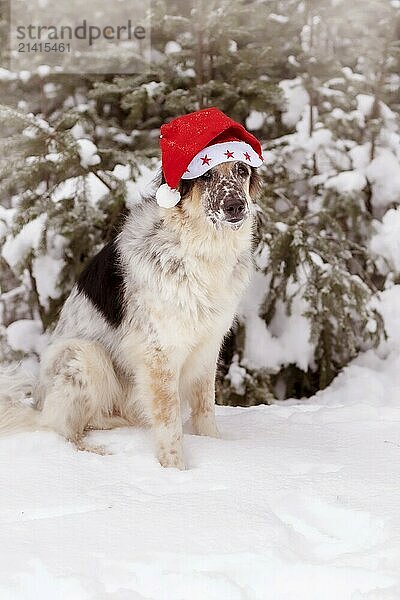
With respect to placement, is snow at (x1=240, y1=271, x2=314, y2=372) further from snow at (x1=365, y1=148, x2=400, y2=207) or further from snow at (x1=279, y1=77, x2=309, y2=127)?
snow at (x1=279, y1=77, x2=309, y2=127)

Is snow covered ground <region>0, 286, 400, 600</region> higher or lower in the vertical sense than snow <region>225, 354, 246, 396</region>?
higher

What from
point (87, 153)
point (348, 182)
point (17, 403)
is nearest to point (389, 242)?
point (348, 182)

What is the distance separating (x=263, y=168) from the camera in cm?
581

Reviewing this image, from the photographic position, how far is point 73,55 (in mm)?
6148

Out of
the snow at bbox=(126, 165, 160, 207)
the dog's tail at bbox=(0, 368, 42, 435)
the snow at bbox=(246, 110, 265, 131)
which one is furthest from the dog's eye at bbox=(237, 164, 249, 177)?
the snow at bbox=(246, 110, 265, 131)

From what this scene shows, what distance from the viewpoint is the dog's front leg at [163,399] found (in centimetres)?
337

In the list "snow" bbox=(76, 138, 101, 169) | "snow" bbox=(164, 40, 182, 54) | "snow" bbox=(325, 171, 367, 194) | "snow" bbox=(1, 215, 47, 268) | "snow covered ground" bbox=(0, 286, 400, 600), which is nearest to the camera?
"snow covered ground" bbox=(0, 286, 400, 600)

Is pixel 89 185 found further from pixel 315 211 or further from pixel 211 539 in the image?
pixel 211 539

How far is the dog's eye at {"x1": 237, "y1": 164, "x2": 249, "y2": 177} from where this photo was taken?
3346 mm

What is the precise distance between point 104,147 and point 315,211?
197 cm

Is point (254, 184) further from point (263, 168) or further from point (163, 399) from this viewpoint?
point (263, 168)

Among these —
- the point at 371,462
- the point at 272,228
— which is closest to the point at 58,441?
the point at 371,462

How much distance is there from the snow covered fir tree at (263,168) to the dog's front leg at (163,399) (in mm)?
2150

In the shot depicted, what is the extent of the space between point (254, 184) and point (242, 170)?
0.28 meters
